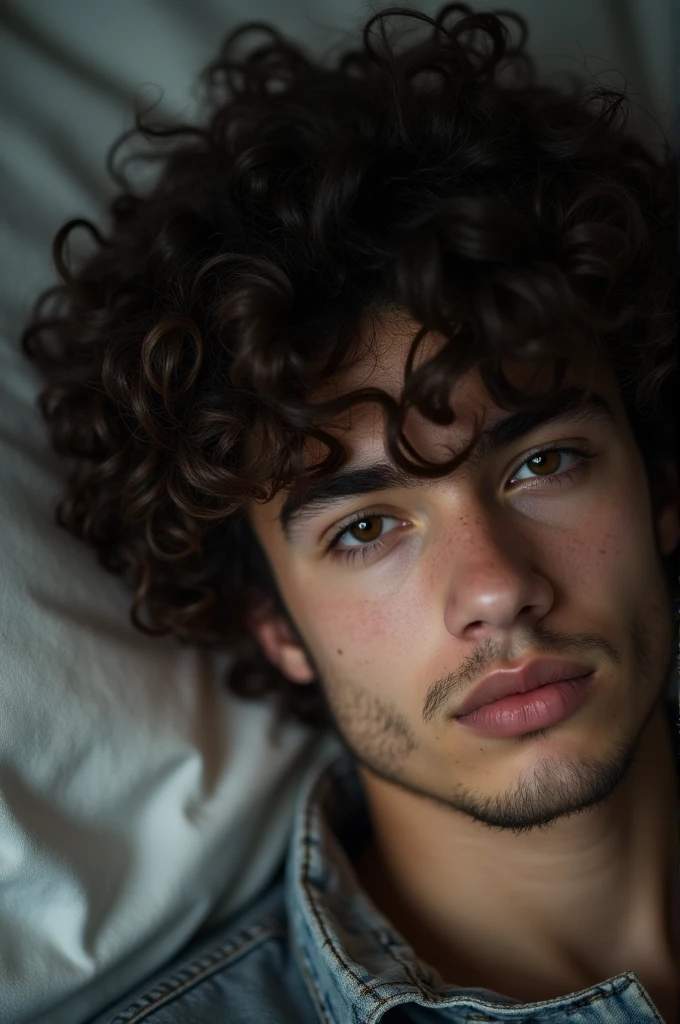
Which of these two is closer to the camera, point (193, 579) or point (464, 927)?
point (464, 927)

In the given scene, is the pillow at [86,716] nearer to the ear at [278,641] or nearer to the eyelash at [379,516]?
the ear at [278,641]

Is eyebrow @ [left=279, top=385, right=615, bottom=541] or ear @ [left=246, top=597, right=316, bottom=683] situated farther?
ear @ [left=246, top=597, right=316, bottom=683]

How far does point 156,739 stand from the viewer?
1.23m

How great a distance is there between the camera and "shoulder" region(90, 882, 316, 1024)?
1.16 meters

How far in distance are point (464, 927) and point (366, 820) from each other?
0.92 ft

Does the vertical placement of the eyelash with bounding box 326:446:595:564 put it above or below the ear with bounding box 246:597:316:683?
above

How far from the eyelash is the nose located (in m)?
0.09

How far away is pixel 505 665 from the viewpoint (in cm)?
102

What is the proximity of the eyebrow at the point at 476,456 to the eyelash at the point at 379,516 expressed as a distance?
0.04 metres

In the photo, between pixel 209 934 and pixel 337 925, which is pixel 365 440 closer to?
pixel 337 925

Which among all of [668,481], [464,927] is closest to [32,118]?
[668,481]

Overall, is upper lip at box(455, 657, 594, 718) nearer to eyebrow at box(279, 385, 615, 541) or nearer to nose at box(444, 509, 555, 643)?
nose at box(444, 509, 555, 643)

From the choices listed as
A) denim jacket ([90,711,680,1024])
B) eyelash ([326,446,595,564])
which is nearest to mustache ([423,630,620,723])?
eyelash ([326,446,595,564])

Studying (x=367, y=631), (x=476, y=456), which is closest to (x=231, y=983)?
(x=367, y=631)
